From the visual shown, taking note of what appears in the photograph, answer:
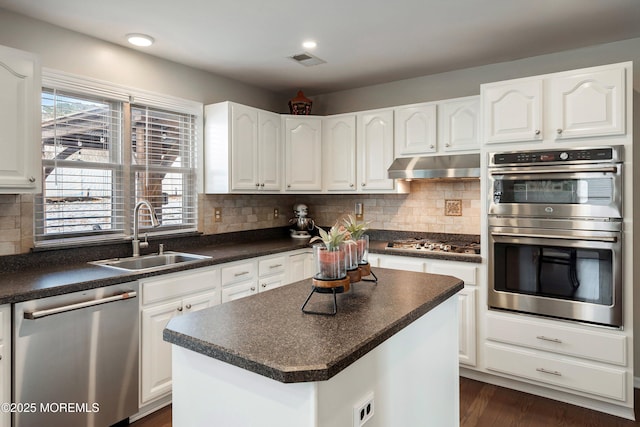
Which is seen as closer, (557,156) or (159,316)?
(159,316)

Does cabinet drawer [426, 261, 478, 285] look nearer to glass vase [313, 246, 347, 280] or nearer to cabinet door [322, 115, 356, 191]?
cabinet door [322, 115, 356, 191]

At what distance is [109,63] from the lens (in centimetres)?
297

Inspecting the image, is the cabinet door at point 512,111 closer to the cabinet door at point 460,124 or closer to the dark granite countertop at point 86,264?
the cabinet door at point 460,124

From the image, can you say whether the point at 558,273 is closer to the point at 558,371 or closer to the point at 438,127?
the point at 558,371

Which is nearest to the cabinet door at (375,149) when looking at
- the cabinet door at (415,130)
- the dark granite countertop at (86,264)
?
the cabinet door at (415,130)

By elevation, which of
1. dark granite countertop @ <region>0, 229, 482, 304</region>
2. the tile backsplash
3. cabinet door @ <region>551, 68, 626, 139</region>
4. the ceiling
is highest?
the ceiling

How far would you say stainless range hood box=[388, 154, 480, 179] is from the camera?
3224 mm

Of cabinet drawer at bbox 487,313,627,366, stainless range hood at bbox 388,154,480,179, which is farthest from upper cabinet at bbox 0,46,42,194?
cabinet drawer at bbox 487,313,627,366

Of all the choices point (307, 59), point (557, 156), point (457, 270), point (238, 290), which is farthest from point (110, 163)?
point (557, 156)

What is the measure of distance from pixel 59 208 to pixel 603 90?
3.59 meters

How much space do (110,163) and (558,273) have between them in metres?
3.24

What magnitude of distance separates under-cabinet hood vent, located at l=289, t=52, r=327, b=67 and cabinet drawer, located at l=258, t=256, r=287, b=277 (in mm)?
1680

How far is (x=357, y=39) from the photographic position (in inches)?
116

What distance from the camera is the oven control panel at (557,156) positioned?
256cm
